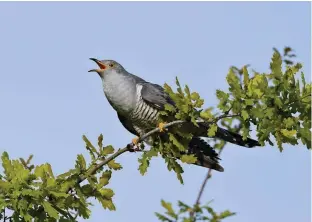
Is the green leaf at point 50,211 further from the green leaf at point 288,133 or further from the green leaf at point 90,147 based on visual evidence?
the green leaf at point 288,133

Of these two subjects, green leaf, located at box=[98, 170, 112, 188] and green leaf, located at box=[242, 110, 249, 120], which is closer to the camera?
green leaf, located at box=[242, 110, 249, 120]

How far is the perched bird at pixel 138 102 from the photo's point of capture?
684 centimetres

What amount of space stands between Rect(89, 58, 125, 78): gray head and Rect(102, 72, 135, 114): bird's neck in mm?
156

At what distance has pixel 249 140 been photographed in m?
6.32

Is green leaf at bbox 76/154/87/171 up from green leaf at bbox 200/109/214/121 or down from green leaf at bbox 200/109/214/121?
down

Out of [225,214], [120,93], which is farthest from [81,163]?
[120,93]

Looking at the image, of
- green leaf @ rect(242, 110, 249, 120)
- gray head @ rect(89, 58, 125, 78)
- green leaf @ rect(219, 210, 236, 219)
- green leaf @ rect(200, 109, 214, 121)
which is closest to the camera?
green leaf @ rect(219, 210, 236, 219)

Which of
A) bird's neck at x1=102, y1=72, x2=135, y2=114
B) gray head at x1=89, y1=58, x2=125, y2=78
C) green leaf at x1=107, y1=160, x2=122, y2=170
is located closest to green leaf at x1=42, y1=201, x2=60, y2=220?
green leaf at x1=107, y1=160, x2=122, y2=170

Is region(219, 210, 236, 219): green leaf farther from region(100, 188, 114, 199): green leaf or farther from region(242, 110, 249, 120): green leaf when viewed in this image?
region(100, 188, 114, 199): green leaf

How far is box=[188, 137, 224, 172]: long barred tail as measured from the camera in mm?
6684

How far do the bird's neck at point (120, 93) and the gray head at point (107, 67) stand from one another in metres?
0.16

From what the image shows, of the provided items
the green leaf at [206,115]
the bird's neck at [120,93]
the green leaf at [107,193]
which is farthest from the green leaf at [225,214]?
the bird's neck at [120,93]

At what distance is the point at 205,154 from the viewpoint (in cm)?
679

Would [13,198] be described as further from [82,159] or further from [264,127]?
[264,127]
